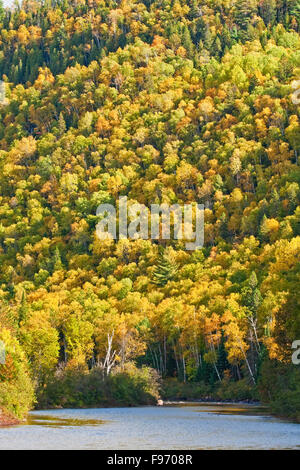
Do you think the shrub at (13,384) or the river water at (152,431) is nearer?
the river water at (152,431)

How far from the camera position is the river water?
201 feet

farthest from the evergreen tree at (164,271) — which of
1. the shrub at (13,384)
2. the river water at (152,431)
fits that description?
the shrub at (13,384)

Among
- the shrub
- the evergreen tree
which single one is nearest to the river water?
the shrub

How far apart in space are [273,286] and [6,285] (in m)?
77.9

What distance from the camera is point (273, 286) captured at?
126438mm

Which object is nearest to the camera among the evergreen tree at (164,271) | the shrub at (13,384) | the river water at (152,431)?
the river water at (152,431)

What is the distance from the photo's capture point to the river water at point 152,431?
201 ft

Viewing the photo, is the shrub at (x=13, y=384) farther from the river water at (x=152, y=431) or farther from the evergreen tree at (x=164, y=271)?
the evergreen tree at (x=164, y=271)

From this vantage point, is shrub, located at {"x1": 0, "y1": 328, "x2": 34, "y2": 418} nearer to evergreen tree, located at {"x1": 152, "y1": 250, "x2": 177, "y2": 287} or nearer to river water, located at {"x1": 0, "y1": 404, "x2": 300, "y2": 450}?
river water, located at {"x1": 0, "y1": 404, "x2": 300, "y2": 450}

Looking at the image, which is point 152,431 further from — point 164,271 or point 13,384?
point 164,271

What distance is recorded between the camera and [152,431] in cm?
7181
